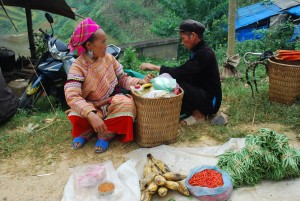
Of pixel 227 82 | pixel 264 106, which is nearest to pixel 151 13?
pixel 227 82

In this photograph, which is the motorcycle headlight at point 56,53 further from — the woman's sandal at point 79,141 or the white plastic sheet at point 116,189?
the white plastic sheet at point 116,189

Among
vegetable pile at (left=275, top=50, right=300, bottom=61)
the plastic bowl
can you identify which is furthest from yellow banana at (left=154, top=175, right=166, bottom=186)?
vegetable pile at (left=275, top=50, right=300, bottom=61)

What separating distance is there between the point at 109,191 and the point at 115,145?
1017 millimetres

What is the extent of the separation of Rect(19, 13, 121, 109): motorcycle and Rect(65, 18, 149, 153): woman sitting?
3.65ft

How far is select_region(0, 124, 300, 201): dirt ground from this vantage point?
291cm

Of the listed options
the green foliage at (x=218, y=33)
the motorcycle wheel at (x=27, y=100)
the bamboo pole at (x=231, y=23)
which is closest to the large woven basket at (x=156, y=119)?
the motorcycle wheel at (x=27, y=100)

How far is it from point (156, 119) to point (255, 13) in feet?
32.9

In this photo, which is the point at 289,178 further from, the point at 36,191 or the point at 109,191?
the point at 36,191

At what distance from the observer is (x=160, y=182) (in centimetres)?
268

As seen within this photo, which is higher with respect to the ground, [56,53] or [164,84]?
[56,53]

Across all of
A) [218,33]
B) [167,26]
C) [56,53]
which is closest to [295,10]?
[218,33]

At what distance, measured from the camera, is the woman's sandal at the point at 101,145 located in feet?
11.5

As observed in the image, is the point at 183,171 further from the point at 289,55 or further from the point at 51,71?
the point at 51,71

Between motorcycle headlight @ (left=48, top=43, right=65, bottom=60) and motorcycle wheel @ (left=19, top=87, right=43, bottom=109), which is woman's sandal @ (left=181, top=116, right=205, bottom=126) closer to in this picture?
motorcycle headlight @ (left=48, top=43, right=65, bottom=60)
